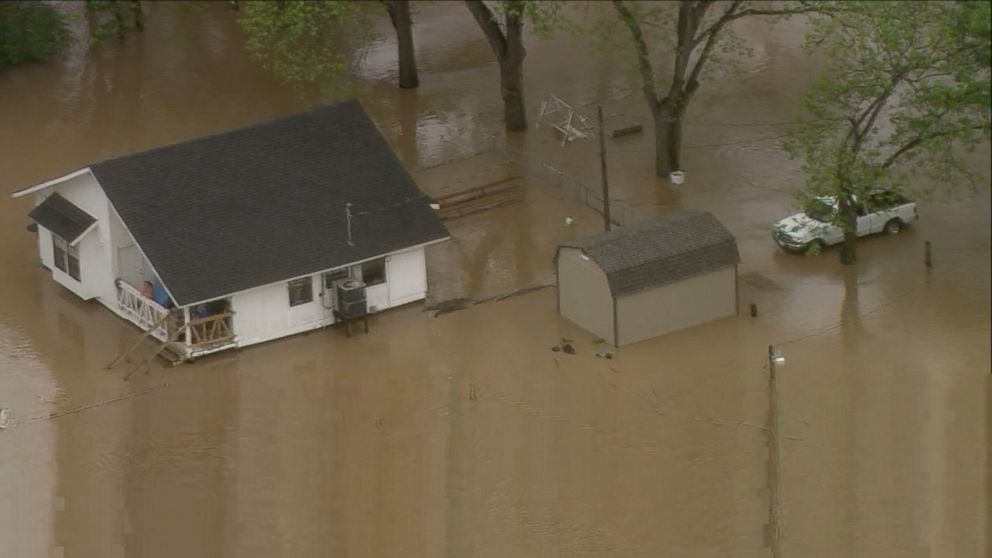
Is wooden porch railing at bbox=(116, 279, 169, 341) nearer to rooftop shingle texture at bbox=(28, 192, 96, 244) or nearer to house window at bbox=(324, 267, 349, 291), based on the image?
rooftop shingle texture at bbox=(28, 192, 96, 244)

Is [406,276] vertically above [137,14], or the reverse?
[137,14]

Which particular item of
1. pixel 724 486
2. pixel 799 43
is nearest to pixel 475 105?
pixel 799 43

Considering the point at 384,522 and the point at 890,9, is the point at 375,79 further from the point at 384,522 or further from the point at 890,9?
the point at 384,522

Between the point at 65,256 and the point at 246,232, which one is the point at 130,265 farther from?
the point at 246,232

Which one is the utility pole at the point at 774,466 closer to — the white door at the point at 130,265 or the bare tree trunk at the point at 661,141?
the bare tree trunk at the point at 661,141

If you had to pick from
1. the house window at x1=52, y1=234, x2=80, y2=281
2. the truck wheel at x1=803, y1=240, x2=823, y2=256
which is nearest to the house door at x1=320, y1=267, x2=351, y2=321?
the house window at x1=52, y1=234, x2=80, y2=281

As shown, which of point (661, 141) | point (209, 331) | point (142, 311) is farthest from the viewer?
point (661, 141)

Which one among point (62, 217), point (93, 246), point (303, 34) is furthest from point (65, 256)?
point (303, 34)
